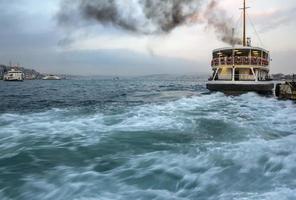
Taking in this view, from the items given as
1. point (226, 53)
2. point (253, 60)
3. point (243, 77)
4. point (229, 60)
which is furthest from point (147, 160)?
point (226, 53)

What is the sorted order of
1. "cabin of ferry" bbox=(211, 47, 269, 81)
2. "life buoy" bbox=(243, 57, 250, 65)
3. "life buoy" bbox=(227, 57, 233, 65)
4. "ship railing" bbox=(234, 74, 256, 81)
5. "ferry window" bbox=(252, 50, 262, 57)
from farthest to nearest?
"ship railing" bbox=(234, 74, 256, 81) → "ferry window" bbox=(252, 50, 262, 57) → "life buoy" bbox=(227, 57, 233, 65) → "cabin of ferry" bbox=(211, 47, 269, 81) → "life buoy" bbox=(243, 57, 250, 65)

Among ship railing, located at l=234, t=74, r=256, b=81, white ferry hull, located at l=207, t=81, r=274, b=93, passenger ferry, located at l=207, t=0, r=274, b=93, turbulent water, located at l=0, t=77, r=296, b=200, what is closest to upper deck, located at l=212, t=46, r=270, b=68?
passenger ferry, located at l=207, t=0, r=274, b=93

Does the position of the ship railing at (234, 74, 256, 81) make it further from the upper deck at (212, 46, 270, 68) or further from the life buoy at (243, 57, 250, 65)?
the life buoy at (243, 57, 250, 65)

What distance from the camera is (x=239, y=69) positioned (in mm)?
42750

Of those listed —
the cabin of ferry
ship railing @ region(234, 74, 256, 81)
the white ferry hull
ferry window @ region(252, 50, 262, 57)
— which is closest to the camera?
the white ferry hull

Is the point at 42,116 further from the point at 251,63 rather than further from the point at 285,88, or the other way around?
the point at 251,63

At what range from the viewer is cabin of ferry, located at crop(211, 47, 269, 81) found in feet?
133

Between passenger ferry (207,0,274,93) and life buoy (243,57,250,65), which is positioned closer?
passenger ferry (207,0,274,93)

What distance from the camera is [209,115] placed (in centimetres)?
1967

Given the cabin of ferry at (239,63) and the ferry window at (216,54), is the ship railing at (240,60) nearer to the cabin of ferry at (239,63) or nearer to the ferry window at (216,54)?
the cabin of ferry at (239,63)

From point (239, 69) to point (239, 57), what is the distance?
267 cm

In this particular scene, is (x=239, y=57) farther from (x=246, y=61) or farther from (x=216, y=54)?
(x=216, y=54)

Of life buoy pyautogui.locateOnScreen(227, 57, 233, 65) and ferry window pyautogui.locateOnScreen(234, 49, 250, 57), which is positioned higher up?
ferry window pyautogui.locateOnScreen(234, 49, 250, 57)

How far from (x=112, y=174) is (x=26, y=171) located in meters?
2.49
